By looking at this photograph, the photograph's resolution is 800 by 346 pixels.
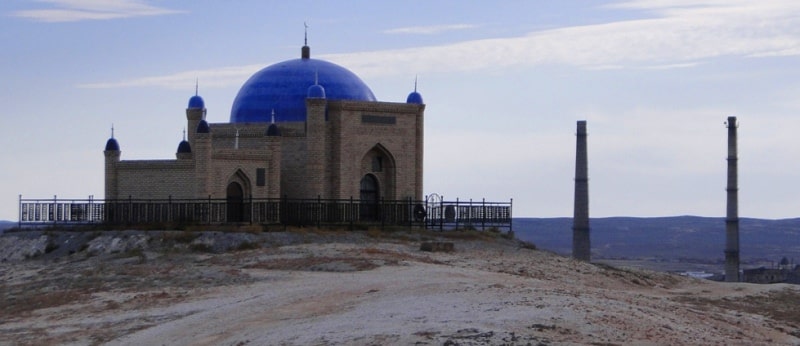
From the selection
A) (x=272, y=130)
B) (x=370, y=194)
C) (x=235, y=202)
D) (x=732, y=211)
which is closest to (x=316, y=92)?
(x=272, y=130)

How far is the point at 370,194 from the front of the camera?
52094 mm

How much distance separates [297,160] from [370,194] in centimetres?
340

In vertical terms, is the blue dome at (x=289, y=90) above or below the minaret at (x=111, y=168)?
above

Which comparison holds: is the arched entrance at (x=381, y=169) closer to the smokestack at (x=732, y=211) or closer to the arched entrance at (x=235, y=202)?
the arched entrance at (x=235, y=202)

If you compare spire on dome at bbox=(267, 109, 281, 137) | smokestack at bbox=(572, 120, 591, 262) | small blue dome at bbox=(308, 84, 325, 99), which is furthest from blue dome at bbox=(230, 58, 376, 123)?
smokestack at bbox=(572, 120, 591, 262)

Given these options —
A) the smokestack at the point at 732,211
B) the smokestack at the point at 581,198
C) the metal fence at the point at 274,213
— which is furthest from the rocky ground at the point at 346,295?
the smokestack at the point at 732,211

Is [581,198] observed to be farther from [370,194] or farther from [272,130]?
[272,130]

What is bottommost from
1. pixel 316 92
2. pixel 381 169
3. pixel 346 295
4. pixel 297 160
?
pixel 346 295

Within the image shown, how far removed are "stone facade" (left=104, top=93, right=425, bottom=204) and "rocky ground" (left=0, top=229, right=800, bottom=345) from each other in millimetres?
4509

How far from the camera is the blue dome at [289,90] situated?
170ft

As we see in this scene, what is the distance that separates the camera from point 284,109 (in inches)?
2044

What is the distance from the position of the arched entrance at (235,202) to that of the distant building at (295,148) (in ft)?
0.20

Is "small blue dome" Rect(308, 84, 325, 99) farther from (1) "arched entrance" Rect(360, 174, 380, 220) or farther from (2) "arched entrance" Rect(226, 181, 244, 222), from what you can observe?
(2) "arched entrance" Rect(226, 181, 244, 222)

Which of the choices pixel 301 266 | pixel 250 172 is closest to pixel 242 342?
pixel 301 266
